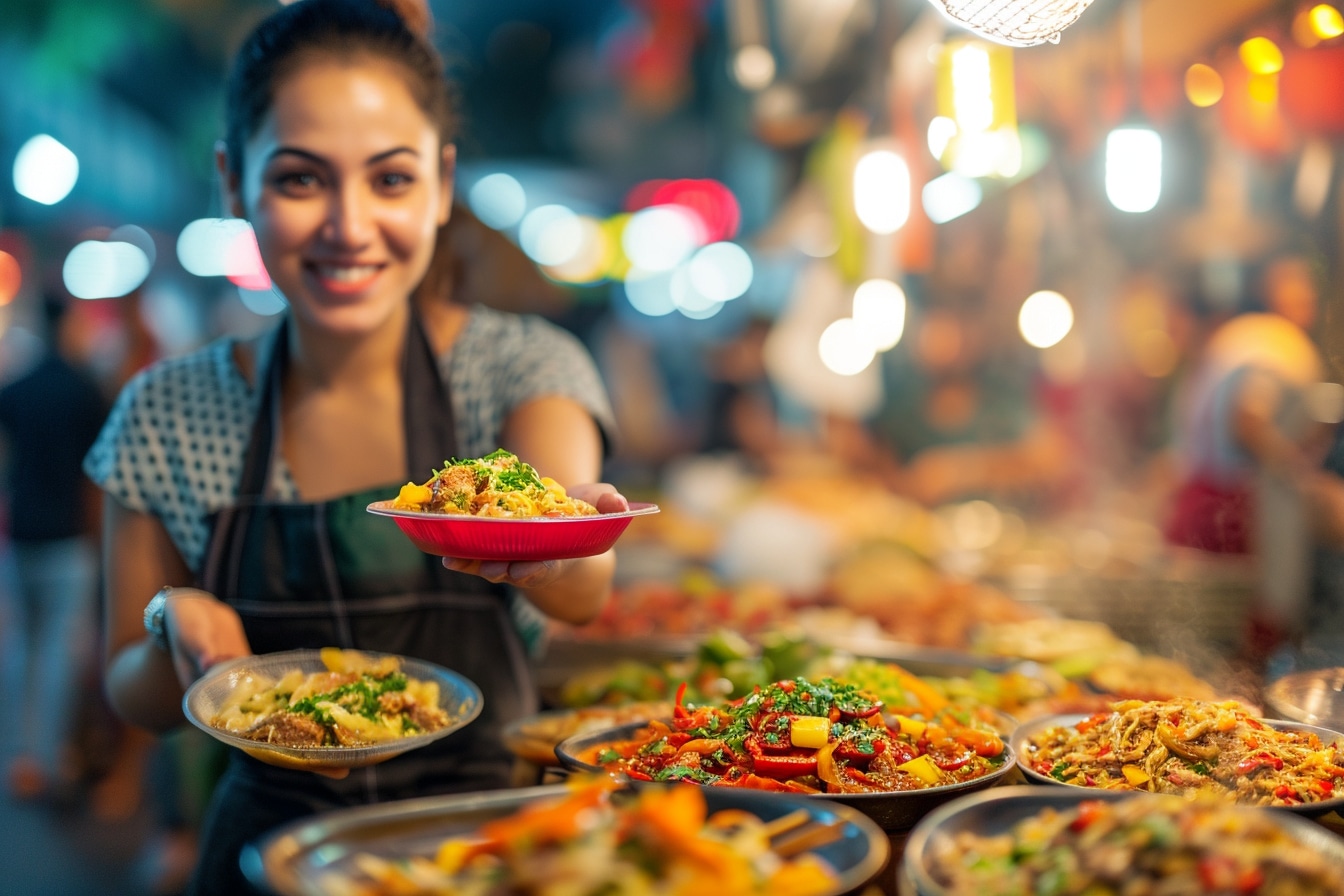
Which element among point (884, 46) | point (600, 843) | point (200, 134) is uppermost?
point (200, 134)

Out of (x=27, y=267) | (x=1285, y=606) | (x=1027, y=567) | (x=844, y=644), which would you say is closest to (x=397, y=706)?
(x=844, y=644)

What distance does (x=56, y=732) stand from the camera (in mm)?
6066

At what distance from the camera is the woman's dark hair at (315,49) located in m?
2.01

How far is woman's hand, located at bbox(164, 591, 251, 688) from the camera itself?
6.20 ft

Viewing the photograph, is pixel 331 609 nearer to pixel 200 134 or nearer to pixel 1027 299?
pixel 1027 299

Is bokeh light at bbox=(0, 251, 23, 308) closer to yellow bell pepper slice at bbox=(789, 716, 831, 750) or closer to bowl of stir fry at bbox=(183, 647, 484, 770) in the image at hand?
bowl of stir fry at bbox=(183, 647, 484, 770)

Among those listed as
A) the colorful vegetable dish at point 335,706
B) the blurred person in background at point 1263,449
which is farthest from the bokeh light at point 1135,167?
the colorful vegetable dish at point 335,706

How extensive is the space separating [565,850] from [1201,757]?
110 cm

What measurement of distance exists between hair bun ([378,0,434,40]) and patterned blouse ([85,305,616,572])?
665 mm

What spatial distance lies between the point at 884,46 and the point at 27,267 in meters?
12.0

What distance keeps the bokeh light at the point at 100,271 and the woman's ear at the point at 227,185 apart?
4.27m

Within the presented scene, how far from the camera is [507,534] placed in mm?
1510

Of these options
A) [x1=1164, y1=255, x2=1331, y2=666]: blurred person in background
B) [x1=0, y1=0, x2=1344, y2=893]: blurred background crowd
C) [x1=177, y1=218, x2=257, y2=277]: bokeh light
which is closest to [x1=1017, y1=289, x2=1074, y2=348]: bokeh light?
[x1=0, y1=0, x2=1344, y2=893]: blurred background crowd

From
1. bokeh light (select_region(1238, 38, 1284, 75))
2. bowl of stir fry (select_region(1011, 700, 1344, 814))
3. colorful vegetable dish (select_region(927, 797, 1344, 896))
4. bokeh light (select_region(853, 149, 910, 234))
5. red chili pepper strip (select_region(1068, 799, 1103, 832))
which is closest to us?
colorful vegetable dish (select_region(927, 797, 1344, 896))
